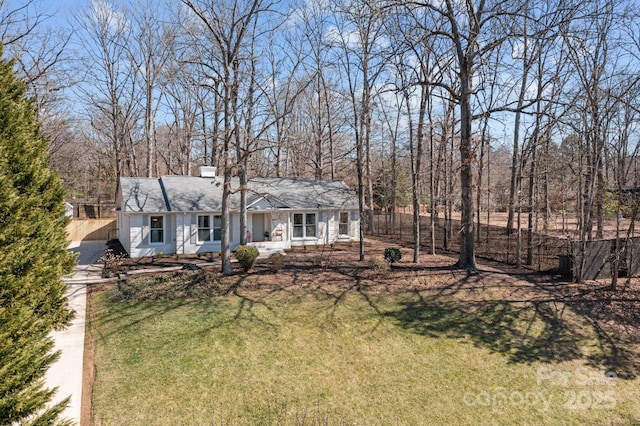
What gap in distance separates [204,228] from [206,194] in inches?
79.6

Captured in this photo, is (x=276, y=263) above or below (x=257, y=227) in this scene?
below

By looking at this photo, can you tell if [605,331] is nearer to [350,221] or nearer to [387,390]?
[387,390]

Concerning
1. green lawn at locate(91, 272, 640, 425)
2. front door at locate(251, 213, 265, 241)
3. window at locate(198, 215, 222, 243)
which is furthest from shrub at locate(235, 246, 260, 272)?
front door at locate(251, 213, 265, 241)

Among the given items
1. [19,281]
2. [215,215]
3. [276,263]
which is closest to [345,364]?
[19,281]

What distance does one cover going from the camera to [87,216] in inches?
1159

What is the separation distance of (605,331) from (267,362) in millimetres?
8399

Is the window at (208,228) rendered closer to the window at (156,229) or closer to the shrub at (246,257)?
the window at (156,229)

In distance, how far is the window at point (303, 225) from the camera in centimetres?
2031

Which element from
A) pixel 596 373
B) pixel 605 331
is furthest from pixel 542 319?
pixel 596 373

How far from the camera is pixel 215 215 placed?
1803cm

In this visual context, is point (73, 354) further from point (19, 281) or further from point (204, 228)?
point (204, 228)

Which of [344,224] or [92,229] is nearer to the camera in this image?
[344,224]

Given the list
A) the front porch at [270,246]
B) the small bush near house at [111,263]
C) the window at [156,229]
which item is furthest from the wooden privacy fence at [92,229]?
the front porch at [270,246]

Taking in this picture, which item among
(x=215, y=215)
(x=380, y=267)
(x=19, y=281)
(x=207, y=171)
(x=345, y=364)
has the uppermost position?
(x=207, y=171)
